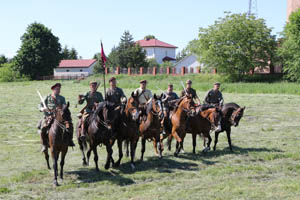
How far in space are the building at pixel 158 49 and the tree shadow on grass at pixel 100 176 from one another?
363 feet

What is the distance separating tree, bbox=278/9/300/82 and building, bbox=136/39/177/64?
2851 inches

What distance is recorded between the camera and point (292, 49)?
1914 inches

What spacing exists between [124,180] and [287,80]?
44925mm

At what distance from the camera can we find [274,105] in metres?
29.2

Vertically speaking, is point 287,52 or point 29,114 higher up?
point 287,52

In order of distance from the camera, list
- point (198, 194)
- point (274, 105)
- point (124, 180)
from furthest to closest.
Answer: point (274, 105) → point (124, 180) → point (198, 194)

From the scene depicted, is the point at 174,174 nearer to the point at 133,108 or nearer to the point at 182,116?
the point at 133,108

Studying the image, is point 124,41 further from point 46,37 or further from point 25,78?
point 25,78

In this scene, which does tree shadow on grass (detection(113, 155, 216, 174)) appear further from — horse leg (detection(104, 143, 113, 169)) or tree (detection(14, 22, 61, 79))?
tree (detection(14, 22, 61, 79))

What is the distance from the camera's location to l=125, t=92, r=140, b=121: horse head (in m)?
11.0

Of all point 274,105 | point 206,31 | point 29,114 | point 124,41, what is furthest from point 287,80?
point 124,41

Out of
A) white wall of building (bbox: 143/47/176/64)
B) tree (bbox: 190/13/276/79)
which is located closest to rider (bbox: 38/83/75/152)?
tree (bbox: 190/13/276/79)

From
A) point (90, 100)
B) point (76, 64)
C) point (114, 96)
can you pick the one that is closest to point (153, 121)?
point (114, 96)

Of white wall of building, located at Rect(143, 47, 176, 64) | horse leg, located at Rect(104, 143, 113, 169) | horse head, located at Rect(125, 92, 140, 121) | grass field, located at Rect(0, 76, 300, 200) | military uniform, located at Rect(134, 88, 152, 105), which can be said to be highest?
white wall of building, located at Rect(143, 47, 176, 64)
